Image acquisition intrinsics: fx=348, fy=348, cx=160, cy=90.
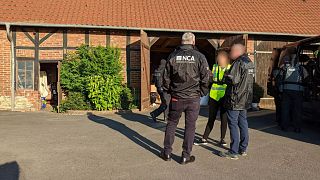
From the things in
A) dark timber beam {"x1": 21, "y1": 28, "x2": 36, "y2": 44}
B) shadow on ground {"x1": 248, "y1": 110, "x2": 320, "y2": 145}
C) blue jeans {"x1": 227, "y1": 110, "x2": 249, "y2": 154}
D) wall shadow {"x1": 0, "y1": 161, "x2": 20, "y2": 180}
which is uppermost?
dark timber beam {"x1": 21, "y1": 28, "x2": 36, "y2": 44}

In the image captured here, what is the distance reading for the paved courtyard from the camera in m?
4.47

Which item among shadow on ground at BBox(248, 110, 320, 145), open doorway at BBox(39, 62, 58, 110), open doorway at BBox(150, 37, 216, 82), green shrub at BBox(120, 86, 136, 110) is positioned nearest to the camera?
shadow on ground at BBox(248, 110, 320, 145)

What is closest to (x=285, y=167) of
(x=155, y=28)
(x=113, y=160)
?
(x=113, y=160)

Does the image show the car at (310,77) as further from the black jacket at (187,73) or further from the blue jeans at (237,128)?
the black jacket at (187,73)

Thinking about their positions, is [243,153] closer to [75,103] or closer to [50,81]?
[75,103]

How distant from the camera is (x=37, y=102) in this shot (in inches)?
496

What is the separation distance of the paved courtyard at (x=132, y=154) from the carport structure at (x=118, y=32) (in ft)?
14.4

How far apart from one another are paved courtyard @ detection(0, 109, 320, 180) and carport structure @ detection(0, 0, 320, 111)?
4379 millimetres

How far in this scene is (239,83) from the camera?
5.17m

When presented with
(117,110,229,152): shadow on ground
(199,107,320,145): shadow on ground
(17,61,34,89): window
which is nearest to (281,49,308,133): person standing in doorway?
(199,107,320,145): shadow on ground

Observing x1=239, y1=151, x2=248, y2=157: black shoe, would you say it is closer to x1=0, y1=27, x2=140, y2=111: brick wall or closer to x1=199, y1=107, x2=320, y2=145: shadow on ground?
x1=199, y1=107, x2=320, y2=145: shadow on ground

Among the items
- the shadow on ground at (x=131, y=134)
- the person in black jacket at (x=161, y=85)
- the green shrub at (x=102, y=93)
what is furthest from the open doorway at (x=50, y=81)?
the person in black jacket at (x=161, y=85)

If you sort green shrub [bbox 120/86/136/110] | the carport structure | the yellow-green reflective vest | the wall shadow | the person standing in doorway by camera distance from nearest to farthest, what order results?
the wall shadow → the yellow-green reflective vest → the person standing in doorway → green shrub [bbox 120/86/136/110] → the carport structure

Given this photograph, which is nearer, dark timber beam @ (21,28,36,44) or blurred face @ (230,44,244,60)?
blurred face @ (230,44,244,60)
